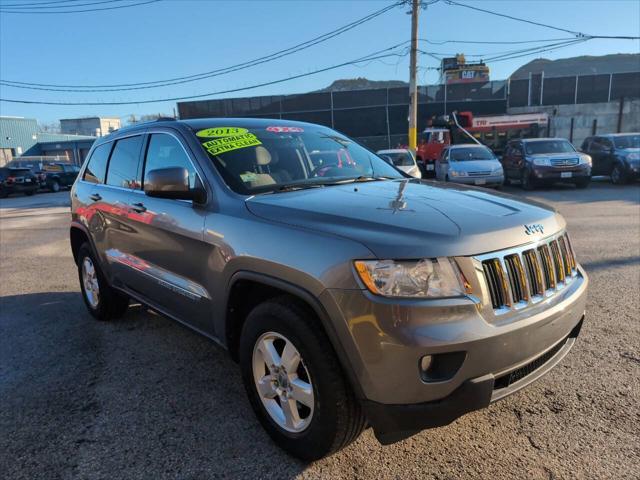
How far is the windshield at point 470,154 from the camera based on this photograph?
51.9ft

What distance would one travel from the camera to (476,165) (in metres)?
15.0

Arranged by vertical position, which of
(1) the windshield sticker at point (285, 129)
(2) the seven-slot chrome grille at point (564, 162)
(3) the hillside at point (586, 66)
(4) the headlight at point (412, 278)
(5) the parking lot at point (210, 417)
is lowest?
(5) the parking lot at point (210, 417)

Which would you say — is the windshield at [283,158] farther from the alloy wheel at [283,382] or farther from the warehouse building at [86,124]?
the warehouse building at [86,124]

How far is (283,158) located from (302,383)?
1.66 meters

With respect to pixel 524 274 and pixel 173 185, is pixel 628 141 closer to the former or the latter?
pixel 524 274

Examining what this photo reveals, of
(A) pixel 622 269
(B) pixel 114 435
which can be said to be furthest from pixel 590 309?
(B) pixel 114 435

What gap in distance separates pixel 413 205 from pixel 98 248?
3.25 m

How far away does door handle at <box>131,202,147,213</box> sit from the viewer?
356cm

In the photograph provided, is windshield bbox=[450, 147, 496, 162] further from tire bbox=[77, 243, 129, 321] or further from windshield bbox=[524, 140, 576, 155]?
tire bbox=[77, 243, 129, 321]

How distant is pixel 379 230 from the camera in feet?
7.02

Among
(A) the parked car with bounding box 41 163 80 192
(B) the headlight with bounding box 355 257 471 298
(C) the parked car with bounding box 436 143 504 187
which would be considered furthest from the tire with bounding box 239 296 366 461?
(A) the parked car with bounding box 41 163 80 192

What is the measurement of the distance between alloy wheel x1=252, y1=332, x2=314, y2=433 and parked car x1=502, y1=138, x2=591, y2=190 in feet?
48.5

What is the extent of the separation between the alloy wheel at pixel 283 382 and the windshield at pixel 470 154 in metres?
14.5

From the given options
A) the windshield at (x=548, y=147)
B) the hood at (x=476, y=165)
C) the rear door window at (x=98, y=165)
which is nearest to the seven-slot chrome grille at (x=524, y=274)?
the rear door window at (x=98, y=165)
